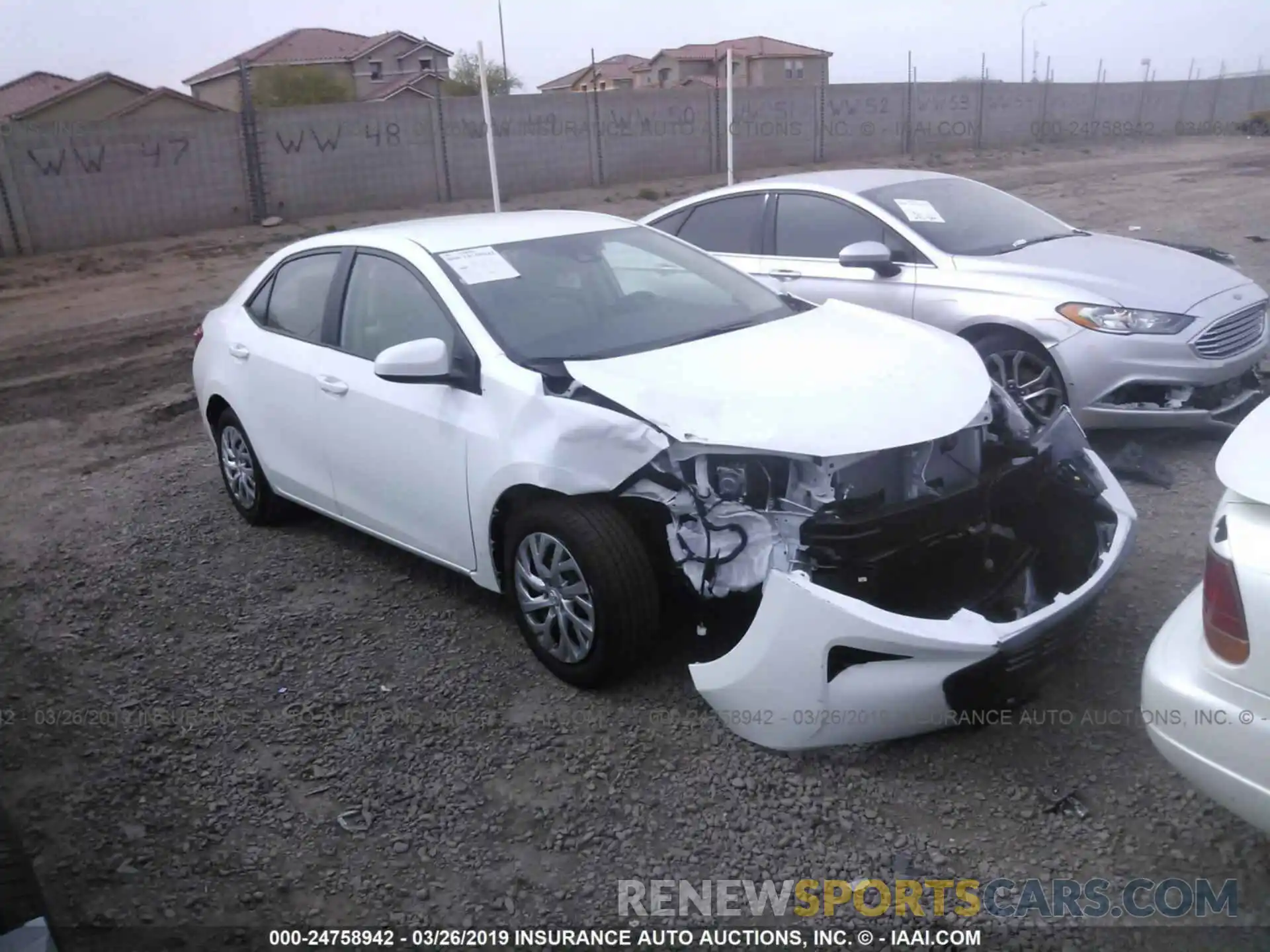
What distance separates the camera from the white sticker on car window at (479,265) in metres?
4.36

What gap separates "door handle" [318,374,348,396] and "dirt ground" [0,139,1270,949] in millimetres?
919

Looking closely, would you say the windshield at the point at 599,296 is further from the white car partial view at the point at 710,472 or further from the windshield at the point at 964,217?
the windshield at the point at 964,217

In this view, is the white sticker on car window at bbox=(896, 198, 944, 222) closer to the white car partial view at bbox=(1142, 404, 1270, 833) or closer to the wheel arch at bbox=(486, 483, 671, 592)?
the wheel arch at bbox=(486, 483, 671, 592)

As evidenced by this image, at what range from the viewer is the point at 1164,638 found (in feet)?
8.82

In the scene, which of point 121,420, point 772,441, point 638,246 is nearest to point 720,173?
point 121,420

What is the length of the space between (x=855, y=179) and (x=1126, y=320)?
210cm

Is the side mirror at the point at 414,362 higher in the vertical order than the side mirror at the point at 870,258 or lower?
higher

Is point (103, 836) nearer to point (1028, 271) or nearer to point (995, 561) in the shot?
point (995, 561)

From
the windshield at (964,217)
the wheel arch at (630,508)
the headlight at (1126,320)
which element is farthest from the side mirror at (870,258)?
the wheel arch at (630,508)

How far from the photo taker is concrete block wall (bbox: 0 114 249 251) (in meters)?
18.7

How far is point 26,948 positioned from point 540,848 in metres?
1.34

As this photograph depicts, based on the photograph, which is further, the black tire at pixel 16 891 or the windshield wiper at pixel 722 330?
the windshield wiper at pixel 722 330

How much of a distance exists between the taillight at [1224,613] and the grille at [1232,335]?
11.6 ft

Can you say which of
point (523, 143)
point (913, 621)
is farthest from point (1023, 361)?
point (523, 143)
